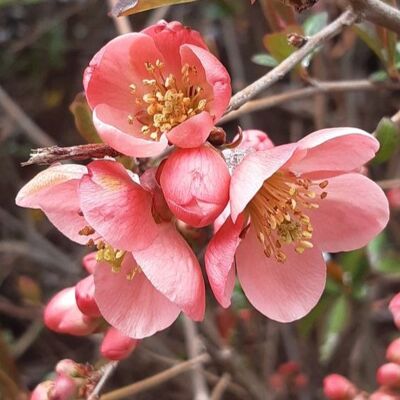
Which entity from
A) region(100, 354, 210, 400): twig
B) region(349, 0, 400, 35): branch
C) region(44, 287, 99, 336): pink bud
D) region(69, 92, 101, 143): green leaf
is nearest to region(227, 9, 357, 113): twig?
region(349, 0, 400, 35): branch

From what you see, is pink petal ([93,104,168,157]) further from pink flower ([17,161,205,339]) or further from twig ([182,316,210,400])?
twig ([182,316,210,400])

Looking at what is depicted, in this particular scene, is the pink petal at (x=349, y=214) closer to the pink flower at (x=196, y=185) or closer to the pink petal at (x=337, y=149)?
the pink petal at (x=337, y=149)

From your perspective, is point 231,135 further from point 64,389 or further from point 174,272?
point 174,272

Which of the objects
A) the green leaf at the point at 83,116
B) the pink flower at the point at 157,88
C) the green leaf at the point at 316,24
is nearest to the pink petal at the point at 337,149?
the pink flower at the point at 157,88

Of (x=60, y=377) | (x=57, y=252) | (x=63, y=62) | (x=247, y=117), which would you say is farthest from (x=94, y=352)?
(x=60, y=377)

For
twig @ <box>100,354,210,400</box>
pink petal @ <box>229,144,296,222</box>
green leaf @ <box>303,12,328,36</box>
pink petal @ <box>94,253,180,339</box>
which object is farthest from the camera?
green leaf @ <box>303,12,328,36</box>
